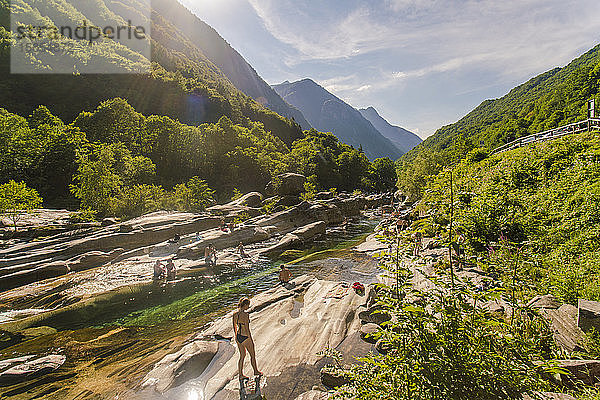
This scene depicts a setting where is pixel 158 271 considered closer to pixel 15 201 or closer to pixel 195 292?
pixel 195 292

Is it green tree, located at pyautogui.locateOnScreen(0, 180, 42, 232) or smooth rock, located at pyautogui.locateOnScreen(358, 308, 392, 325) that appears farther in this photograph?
green tree, located at pyautogui.locateOnScreen(0, 180, 42, 232)

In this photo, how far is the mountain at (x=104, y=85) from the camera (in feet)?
211

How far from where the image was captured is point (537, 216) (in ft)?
37.3

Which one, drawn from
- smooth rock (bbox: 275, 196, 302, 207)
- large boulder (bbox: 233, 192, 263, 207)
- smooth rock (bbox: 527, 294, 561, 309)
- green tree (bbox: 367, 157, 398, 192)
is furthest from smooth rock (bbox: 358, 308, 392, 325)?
green tree (bbox: 367, 157, 398, 192)

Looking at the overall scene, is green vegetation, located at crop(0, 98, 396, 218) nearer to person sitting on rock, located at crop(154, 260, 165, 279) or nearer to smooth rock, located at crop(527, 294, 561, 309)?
person sitting on rock, located at crop(154, 260, 165, 279)

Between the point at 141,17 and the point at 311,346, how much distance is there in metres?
189

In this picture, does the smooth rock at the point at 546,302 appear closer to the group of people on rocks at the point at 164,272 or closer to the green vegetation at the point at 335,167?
the group of people on rocks at the point at 164,272

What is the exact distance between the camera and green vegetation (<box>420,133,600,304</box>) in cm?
601

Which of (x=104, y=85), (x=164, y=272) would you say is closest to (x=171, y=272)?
(x=164, y=272)

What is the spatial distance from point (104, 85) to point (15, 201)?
2616 inches

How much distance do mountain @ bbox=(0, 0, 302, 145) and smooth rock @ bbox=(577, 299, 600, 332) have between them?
8708 cm

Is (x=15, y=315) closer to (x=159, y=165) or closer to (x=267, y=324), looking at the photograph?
(x=267, y=324)

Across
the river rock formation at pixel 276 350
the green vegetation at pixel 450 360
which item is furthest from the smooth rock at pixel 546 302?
the river rock formation at pixel 276 350

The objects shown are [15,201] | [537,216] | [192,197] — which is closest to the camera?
[537,216]
